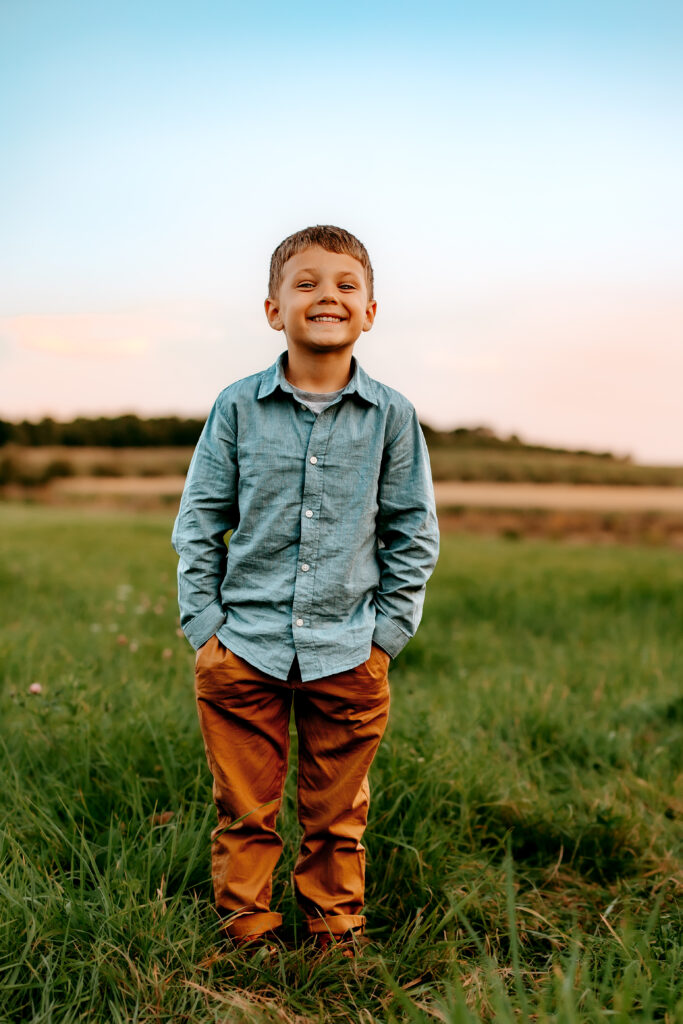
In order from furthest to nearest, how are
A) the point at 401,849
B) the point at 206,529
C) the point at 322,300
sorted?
the point at 401,849 → the point at 206,529 → the point at 322,300

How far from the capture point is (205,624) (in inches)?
95.0

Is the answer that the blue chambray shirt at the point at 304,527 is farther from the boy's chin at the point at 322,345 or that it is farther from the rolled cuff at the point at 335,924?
the rolled cuff at the point at 335,924

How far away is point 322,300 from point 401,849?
1.82 m

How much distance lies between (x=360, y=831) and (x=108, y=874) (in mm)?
730

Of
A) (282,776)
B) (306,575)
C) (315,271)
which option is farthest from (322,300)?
(282,776)

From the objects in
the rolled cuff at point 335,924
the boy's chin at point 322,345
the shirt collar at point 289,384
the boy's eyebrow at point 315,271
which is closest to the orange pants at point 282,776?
the rolled cuff at point 335,924

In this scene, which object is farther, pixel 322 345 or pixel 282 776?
pixel 282 776

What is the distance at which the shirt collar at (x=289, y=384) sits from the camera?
2.42 metres

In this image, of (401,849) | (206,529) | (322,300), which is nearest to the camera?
(322,300)

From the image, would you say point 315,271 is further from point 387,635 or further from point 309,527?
point 387,635

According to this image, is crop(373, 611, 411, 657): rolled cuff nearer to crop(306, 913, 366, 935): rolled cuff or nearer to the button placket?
the button placket

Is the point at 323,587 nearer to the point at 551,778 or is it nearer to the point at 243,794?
the point at 243,794

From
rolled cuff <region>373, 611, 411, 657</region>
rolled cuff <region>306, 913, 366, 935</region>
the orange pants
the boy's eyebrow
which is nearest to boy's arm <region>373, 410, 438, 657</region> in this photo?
rolled cuff <region>373, 611, 411, 657</region>

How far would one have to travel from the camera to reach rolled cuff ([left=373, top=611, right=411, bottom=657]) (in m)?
2.44
